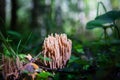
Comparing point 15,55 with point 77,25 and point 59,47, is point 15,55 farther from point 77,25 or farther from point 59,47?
point 77,25

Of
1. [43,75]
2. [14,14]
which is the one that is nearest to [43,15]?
[14,14]

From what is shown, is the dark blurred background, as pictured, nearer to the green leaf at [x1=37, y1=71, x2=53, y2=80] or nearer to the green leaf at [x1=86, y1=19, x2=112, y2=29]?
the green leaf at [x1=86, y1=19, x2=112, y2=29]

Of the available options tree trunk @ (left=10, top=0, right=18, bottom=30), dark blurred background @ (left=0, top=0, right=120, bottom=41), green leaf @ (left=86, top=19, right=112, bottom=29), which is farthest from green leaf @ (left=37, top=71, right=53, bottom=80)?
tree trunk @ (left=10, top=0, right=18, bottom=30)

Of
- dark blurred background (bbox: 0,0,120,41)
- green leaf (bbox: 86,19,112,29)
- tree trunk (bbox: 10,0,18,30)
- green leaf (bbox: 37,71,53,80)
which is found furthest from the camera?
tree trunk (bbox: 10,0,18,30)

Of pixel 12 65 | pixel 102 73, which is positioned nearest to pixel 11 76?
pixel 12 65

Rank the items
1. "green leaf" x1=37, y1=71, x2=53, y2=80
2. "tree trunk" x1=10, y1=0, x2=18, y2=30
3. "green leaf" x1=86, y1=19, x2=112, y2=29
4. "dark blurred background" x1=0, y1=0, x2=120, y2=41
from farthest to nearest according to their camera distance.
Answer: "tree trunk" x1=10, y1=0, x2=18, y2=30 → "dark blurred background" x1=0, y1=0, x2=120, y2=41 → "green leaf" x1=86, y1=19, x2=112, y2=29 → "green leaf" x1=37, y1=71, x2=53, y2=80

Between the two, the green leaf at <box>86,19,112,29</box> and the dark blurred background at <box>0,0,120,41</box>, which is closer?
the green leaf at <box>86,19,112,29</box>

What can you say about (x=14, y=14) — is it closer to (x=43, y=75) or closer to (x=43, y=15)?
(x=43, y=15)

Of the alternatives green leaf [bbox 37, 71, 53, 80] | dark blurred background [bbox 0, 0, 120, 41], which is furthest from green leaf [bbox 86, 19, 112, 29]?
dark blurred background [bbox 0, 0, 120, 41]

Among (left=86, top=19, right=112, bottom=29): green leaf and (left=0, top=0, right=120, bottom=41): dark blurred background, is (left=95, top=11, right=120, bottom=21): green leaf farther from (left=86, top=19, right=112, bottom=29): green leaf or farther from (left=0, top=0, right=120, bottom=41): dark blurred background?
(left=0, top=0, right=120, bottom=41): dark blurred background

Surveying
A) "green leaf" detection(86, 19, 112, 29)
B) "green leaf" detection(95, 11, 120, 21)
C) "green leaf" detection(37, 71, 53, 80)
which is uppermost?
"green leaf" detection(95, 11, 120, 21)

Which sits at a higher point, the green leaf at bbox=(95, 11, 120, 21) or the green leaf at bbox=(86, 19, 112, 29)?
the green leaf at bbox=(95, 11, 120, 21)
